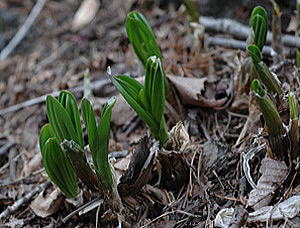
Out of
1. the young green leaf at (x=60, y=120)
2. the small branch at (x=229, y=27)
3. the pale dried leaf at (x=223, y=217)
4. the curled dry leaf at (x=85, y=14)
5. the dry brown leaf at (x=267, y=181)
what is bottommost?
the pale dried leaf at (x=223, y=217)

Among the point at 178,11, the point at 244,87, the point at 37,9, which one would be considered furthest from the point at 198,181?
the point at 37,9

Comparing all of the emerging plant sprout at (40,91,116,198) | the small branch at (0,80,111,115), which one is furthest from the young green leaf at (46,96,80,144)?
the small branch at (0,80,111,115)

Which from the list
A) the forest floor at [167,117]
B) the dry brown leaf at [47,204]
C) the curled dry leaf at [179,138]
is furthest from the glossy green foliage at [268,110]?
the dry brown leaf at [47,204]

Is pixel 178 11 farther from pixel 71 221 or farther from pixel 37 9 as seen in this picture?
pixel 71 221

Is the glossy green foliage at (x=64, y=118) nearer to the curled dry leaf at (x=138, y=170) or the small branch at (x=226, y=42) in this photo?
the curled dry leaf at (x=138, y=170)

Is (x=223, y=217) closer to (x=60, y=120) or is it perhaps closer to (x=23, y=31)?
(x=60, y=120)

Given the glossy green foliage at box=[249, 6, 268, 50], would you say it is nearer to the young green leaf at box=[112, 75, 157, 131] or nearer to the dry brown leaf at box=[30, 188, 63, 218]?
the young green leaf at box=[112, 75, 157, 131]
